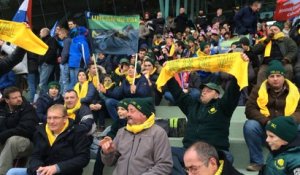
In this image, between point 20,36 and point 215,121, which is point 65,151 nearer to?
point 20,36

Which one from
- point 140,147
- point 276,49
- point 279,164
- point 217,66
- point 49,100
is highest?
point 276,49

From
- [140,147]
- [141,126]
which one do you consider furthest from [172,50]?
[140,147]

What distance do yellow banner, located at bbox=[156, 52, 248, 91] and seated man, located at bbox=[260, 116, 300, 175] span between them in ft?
4.04

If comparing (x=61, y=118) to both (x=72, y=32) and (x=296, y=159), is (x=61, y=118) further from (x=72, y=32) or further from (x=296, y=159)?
(x=72, y=32)

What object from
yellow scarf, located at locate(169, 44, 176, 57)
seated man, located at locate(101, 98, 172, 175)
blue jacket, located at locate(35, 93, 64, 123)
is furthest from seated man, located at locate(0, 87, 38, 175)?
yellow scarf, located at locate(169, 44, 176, 57)

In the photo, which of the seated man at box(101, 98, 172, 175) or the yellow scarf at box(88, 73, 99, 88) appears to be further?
the yellow scarf at box(88, 73, 99, 88)

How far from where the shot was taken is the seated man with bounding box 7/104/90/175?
5277 mm

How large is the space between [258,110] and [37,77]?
20.6 ft

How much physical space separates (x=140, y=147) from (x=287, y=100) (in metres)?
1.75

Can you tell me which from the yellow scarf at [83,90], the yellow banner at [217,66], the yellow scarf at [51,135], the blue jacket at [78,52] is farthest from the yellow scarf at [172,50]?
the yellow scarf at [51,135]

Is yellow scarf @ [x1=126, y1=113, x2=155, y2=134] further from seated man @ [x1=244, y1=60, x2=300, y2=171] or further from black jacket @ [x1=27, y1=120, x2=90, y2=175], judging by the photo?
seated man @ [x1=244, y1=60, x2=300, y2=171]

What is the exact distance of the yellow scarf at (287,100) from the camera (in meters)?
5.39

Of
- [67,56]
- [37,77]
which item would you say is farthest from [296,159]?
[37,77]

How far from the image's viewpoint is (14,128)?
19.7 ft
